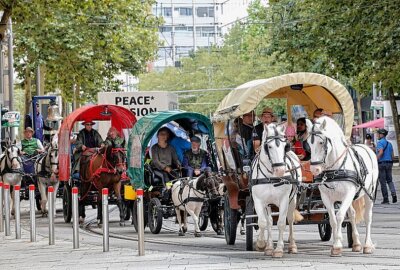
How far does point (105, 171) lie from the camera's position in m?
29.8

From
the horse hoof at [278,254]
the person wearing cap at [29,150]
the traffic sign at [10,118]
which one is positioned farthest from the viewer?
the traffic sign at [10,118]

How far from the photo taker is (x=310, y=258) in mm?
18578

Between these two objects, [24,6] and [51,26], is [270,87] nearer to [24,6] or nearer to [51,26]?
[24,6]

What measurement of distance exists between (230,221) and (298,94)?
2.84 m

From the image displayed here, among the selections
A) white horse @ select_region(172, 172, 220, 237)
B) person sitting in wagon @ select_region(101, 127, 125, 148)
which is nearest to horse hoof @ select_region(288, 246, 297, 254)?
white horse @ select_region(172, 172, 220, 237)

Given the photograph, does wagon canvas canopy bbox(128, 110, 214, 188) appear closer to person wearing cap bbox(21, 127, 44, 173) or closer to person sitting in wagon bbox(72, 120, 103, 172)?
person sitting in wagon bbox(72, 120, 103, 172)

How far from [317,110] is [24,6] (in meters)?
11.7

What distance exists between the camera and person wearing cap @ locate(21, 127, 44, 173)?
115 feet

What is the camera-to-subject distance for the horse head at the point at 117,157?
2975 cm

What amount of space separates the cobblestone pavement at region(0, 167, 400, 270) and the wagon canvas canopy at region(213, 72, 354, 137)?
224cm

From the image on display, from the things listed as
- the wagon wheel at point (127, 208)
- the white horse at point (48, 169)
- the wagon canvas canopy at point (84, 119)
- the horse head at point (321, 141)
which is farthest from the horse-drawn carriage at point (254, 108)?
the white horse at point (48, 169)

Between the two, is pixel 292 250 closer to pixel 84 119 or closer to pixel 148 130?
pixel 148 130

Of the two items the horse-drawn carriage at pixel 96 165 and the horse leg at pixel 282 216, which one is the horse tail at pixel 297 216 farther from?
the horse-drawn carriage at pixel 96 165

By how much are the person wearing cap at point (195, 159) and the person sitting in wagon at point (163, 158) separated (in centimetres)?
48
